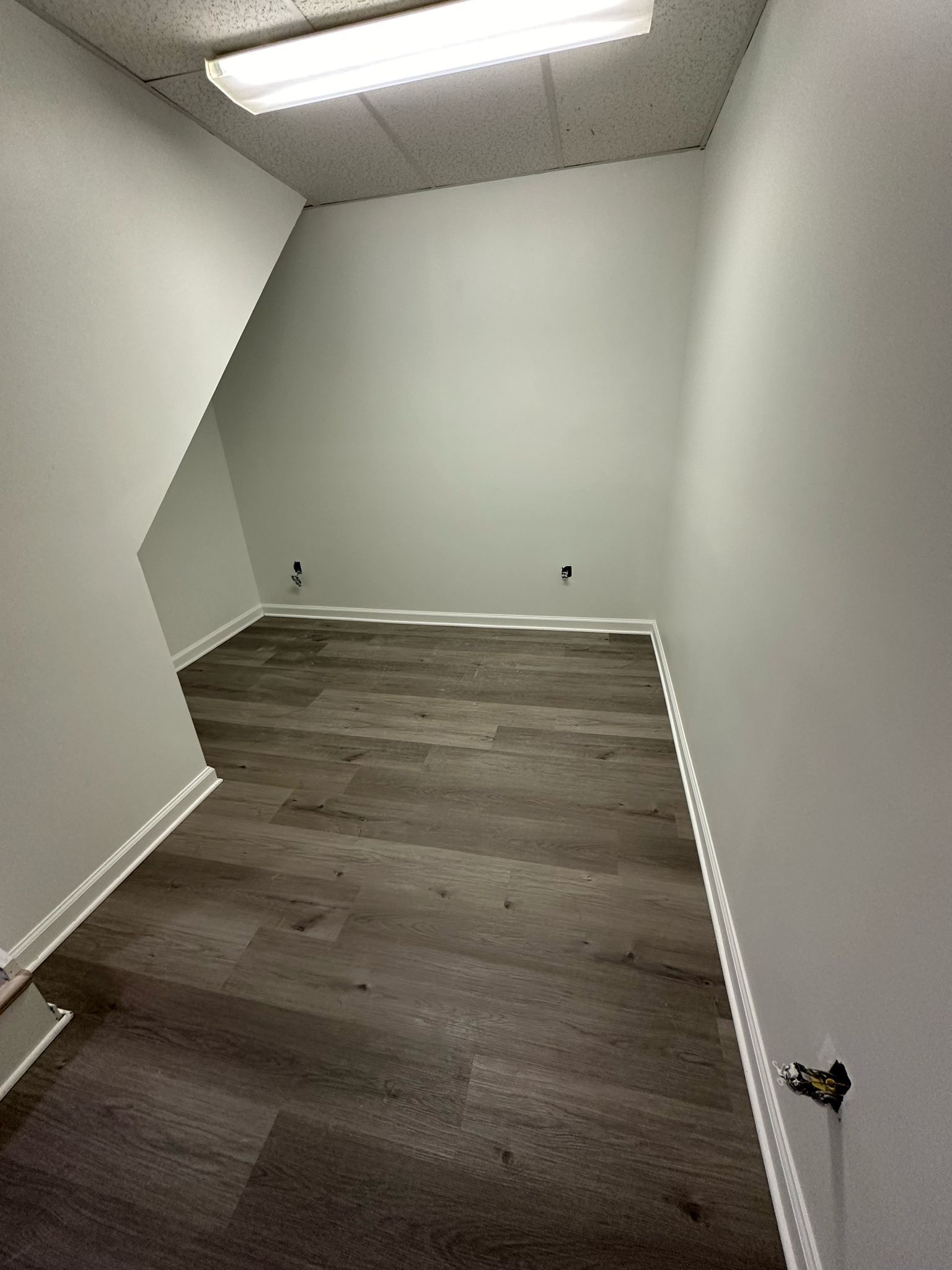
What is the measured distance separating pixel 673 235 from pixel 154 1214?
11.4 feet

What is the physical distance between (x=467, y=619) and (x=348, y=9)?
2542mm

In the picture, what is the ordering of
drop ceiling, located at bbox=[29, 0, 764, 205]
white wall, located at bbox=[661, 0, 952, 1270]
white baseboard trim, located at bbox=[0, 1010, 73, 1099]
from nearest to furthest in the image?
white wall, located at bbox=[661, 0, 952, 1270]
white baseboard trim, located at bbox=[0, 1010, 73, 1099]
drop ceiling, located at bbox=[29, 0, 764, 205]

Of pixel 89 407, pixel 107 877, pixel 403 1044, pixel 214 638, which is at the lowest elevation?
pixel 403 1044

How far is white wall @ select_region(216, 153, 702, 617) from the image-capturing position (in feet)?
7.63

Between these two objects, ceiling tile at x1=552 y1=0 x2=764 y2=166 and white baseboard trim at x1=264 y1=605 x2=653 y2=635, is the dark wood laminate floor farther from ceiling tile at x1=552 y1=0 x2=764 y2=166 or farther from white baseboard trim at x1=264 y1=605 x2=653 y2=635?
ceiling tile at x1=552 y1=0 x2=764 y2=166

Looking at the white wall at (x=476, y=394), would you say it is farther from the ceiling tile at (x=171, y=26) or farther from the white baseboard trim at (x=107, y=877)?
the white baseboard trim at (x=107, y=877)

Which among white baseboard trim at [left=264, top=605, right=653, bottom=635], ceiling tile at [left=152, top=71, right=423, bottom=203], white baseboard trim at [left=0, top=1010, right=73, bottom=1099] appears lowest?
white baseboard trim at [left=0, top=1010, right=73, bottom=1099]

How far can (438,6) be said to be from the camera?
1.28 metres

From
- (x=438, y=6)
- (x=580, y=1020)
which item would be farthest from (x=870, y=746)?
(x=438, y=6)

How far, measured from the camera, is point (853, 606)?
772 millimetres

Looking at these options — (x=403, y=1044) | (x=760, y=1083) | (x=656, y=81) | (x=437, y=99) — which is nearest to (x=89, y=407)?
(x=437, y=99)

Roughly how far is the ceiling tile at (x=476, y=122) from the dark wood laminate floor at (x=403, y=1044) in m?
2.29

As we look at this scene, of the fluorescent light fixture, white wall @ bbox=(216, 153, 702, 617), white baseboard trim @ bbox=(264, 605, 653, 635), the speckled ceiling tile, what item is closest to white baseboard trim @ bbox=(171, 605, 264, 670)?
white baseboard trim @ bbox=(264, 605, 653, 635)

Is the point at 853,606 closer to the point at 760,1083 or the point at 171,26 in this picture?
the point at 760,1083
